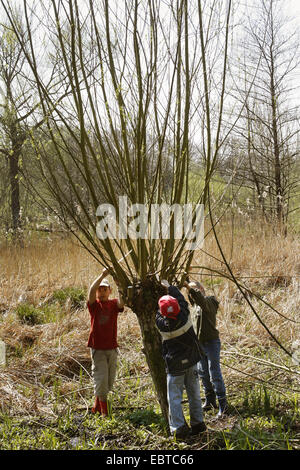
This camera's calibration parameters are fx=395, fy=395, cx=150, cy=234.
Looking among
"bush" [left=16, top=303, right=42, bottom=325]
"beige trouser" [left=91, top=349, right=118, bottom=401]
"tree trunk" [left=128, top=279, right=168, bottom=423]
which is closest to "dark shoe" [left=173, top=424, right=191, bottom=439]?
"tree trunk" [left=128, top=279, right=168, bottom=423]

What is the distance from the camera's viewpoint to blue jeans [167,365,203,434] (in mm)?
2350

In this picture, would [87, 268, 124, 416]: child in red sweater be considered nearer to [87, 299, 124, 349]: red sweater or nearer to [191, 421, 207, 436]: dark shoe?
[87, 299, 124, 349]: red sweater

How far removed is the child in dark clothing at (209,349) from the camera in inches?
113

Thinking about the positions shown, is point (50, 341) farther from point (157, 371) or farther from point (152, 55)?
point (152, 55)

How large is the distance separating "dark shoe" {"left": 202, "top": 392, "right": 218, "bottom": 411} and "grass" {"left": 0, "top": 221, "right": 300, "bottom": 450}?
136mm

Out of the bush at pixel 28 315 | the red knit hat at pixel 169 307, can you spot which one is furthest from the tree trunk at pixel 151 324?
the bush at pixel 28 315

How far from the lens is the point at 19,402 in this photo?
3.12 meters

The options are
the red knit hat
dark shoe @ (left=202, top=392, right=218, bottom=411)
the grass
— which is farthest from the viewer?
dark shoe @ (left=202, top=392, right=218, bottom=411)

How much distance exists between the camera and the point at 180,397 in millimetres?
2369

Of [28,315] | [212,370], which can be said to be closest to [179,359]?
[212,370]

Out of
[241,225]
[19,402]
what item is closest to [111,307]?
[19,402]

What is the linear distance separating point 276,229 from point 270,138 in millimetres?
2404

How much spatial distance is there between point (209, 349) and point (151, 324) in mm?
680

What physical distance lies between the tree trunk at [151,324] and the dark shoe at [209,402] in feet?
1.88
